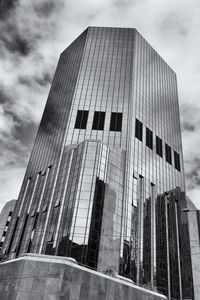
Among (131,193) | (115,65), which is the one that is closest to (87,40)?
(115,65)

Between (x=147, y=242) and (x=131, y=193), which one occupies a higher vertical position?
(x=131, y=193)

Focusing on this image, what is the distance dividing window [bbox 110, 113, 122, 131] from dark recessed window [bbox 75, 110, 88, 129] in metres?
7.03

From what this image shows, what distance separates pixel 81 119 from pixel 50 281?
52.0 meters

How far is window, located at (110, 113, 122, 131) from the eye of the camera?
78.9 m

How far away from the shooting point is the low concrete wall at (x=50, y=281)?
32.4 meters

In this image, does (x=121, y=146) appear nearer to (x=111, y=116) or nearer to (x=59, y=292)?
(x=111, y=116)

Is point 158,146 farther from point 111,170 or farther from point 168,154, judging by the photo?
point 111,170

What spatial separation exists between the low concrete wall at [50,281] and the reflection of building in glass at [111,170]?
56.1 ft

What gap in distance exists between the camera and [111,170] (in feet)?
224

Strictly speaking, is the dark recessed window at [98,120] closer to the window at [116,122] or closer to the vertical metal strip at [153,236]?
the window at [116,122]

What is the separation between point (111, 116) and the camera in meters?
80.9

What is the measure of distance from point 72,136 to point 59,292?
48017 millimetres

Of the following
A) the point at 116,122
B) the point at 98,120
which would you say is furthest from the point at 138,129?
the point at 98,120

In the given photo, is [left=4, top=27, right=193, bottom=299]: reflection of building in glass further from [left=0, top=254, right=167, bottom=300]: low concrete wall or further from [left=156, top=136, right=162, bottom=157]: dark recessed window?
[left=0, top=254, right=167, bottom=300]: low concrete wall
